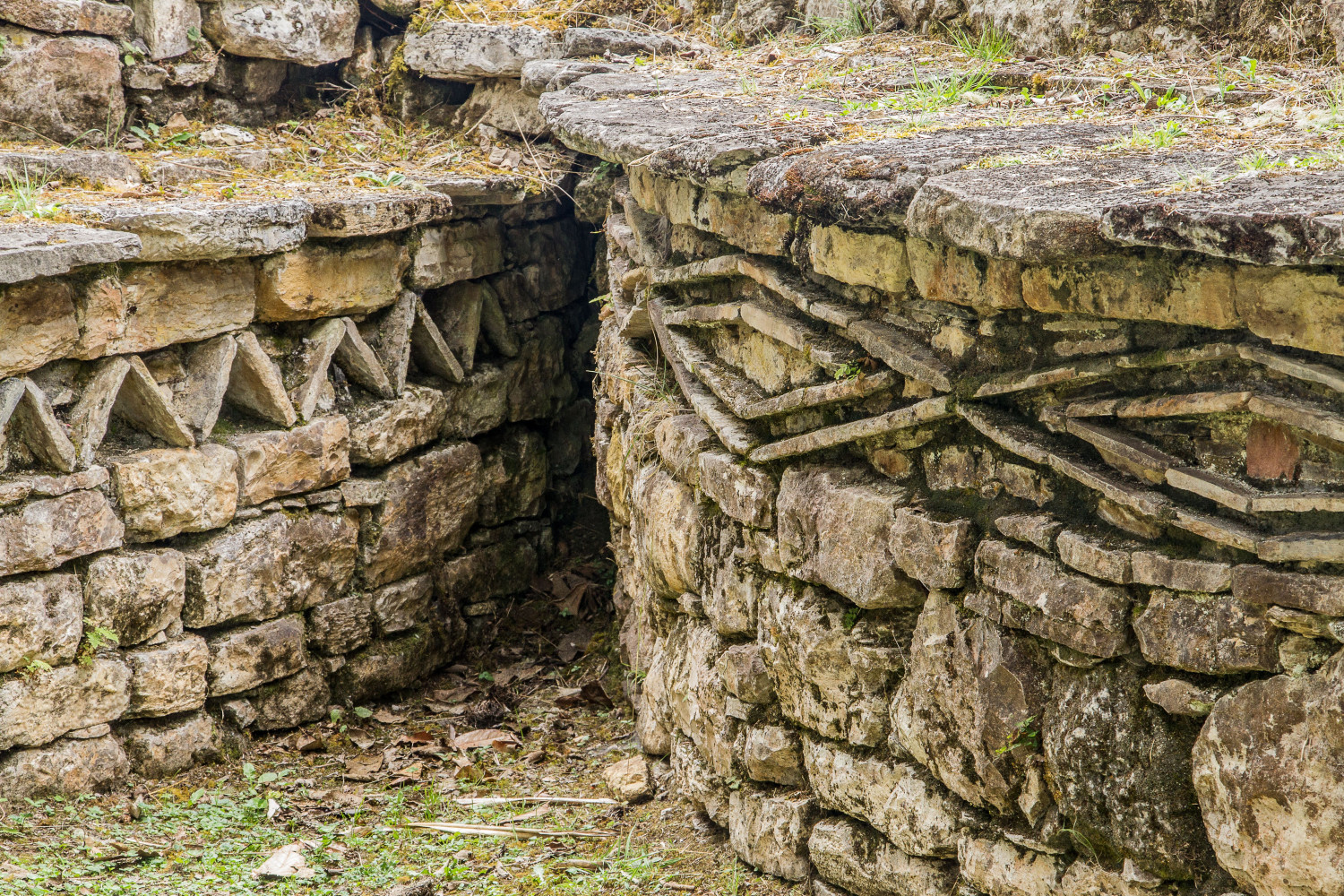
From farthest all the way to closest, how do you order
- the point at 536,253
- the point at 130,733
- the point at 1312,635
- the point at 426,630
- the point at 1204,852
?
the point at 536,253 < the point at 426,630 < the point at 130,733 < the point at 1204,852 < the point at 1312,635

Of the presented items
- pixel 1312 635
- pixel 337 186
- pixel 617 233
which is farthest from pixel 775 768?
pixel 337 186

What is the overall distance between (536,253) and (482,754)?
2.45m

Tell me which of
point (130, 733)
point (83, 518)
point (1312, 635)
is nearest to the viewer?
point (1312, 635)

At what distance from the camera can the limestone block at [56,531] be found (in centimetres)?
368

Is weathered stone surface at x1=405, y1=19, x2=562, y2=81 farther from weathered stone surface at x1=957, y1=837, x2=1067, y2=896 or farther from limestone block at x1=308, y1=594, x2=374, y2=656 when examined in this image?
weathered stone surface at x1=957, y1=837, x2=1067, y2=896

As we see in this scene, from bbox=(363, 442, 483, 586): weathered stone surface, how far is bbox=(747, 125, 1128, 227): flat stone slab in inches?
100

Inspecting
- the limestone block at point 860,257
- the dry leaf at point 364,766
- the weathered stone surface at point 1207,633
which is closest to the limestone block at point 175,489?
the dry leaf at point 364,766

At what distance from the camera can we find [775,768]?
318 centimetres

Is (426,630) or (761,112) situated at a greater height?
(761,112)

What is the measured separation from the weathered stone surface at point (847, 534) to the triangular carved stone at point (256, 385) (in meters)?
2.26

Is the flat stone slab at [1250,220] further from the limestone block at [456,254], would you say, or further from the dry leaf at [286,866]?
the limestone block at [456,254]

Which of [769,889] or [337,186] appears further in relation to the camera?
[337,186]

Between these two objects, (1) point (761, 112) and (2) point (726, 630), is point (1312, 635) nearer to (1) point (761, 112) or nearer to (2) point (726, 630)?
(2) point (726, 630)

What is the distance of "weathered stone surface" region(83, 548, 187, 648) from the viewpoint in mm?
3951
